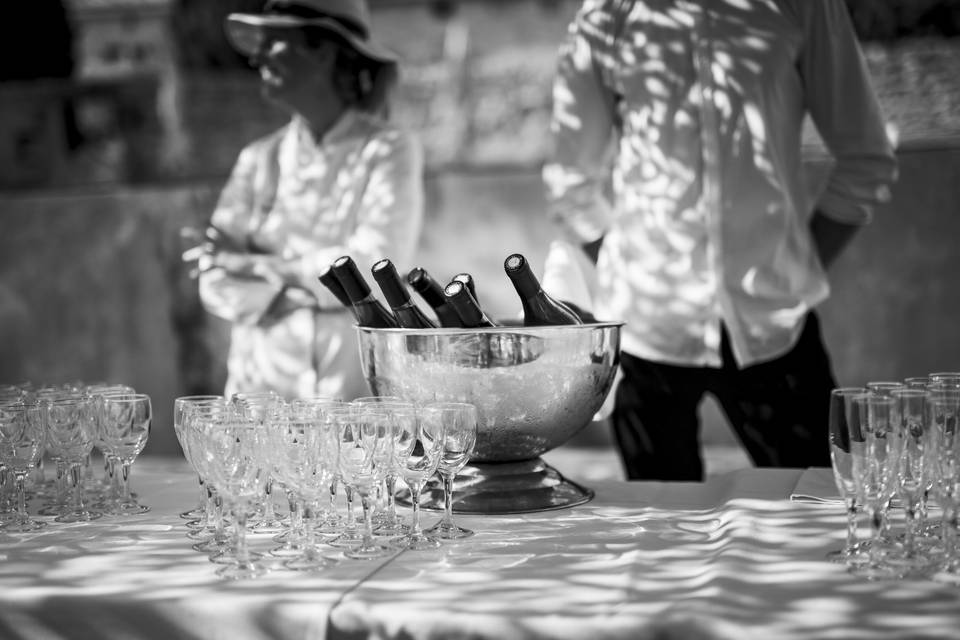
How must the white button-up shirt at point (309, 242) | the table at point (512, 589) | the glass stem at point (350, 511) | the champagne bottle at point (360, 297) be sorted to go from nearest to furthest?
the table at point (512, 589) → the glass stem at point (350, 511) → the champagne bottle at point (360, 297) → the white button-up shirt at point (309, 242)

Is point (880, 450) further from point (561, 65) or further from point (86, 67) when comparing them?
point (86, 67)

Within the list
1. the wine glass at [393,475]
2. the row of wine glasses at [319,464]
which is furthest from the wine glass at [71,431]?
the wine glass at [393,475]

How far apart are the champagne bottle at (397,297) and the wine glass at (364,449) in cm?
32

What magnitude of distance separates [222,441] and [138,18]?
20.7 ft

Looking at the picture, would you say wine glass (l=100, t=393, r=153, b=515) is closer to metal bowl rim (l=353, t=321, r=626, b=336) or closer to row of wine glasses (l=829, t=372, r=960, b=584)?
metal bowl rim (l=353, t=321, r=626, b=336)

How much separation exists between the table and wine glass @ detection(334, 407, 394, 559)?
0.06 m

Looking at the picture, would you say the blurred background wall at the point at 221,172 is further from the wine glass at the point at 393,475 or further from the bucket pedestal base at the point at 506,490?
the wine glass at the point at 393,475

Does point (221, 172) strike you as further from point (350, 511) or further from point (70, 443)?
point (350, 511)

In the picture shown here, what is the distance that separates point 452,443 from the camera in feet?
4.95

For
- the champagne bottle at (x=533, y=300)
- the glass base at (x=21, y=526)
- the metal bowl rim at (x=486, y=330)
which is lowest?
the glass base at (x=21, y=526)

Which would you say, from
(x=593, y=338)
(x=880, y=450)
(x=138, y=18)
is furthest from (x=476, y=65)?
(x=880, y=450)

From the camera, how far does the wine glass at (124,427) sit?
1.69 metres

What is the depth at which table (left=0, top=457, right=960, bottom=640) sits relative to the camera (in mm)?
1155

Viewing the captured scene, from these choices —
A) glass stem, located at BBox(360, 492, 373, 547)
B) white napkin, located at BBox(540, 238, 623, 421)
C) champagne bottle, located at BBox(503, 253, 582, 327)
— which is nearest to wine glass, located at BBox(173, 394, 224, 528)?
glass stem, located at BBox(360, 492, 373, 547)
